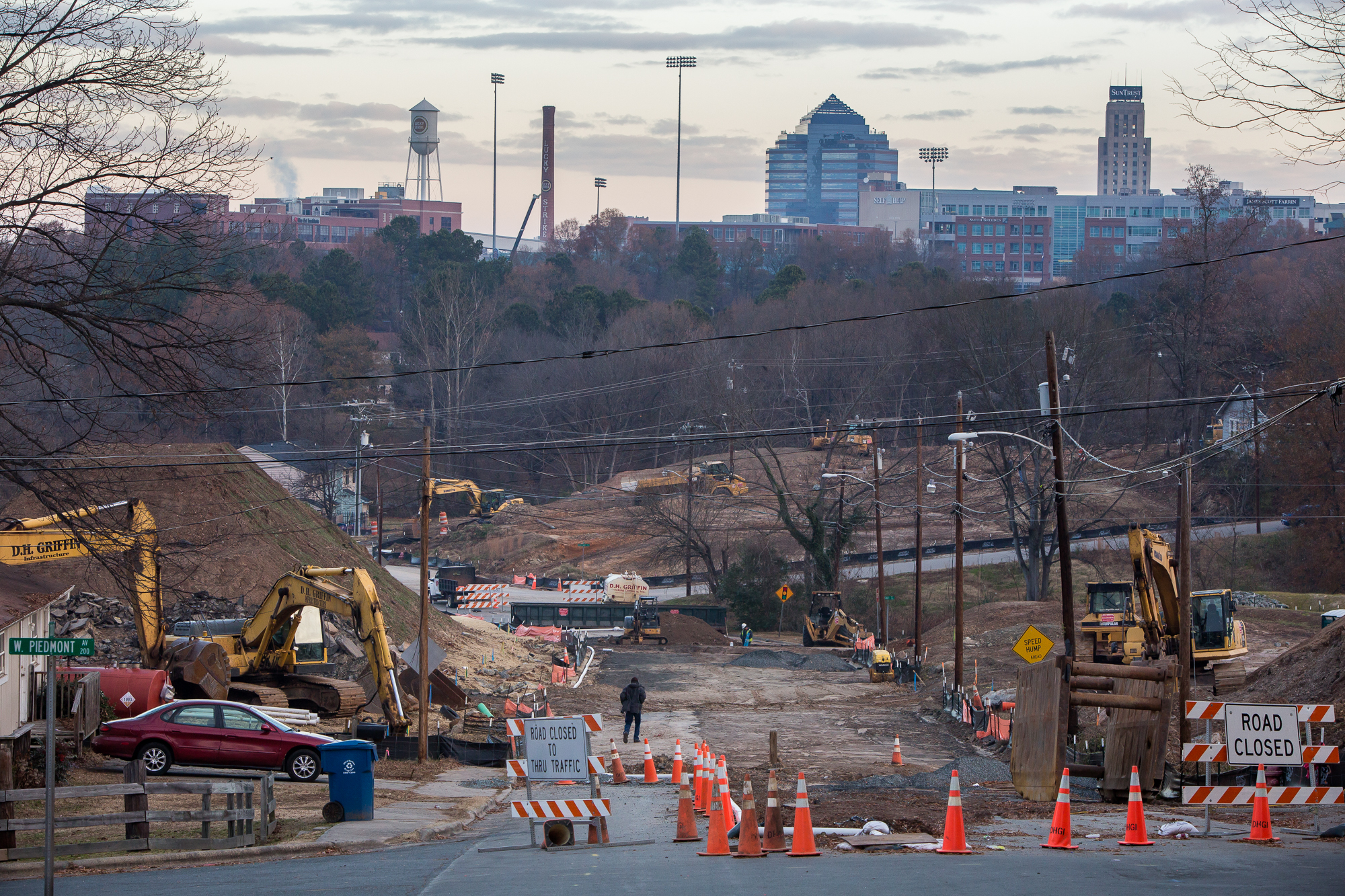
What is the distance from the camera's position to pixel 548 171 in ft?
626

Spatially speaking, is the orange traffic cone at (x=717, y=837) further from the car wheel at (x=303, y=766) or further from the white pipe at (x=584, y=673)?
the white pipe at (x=584, y=673)

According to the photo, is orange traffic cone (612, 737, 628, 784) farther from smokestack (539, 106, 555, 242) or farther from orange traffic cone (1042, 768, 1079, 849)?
smokestack (539, 106, 555, 242)

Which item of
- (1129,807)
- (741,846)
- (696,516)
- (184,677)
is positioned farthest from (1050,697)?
(696,516)

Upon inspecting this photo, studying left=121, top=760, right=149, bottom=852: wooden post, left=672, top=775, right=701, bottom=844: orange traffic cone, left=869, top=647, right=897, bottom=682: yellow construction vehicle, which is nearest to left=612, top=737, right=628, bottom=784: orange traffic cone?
left=672, top=775, right=701, bottom=844: orange traffic cone

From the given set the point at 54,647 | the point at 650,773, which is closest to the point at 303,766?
the point at 650,773

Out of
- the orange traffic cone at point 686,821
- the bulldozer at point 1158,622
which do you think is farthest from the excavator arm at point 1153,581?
the orange traffic cone at point 686,821

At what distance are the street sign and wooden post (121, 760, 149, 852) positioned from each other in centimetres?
304

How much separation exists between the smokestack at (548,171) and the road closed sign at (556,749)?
173990 millimetres

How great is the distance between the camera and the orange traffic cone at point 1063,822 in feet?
43.9

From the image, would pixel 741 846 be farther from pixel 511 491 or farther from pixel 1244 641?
pixel 511 491

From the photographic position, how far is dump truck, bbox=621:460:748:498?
79.3 metres

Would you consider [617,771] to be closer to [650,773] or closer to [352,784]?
[650,773]

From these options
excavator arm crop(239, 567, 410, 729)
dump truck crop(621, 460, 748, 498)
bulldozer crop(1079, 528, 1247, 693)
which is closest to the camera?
excavator arm crop(239, 567, 410, 729)

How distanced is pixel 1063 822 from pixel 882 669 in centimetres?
2924
